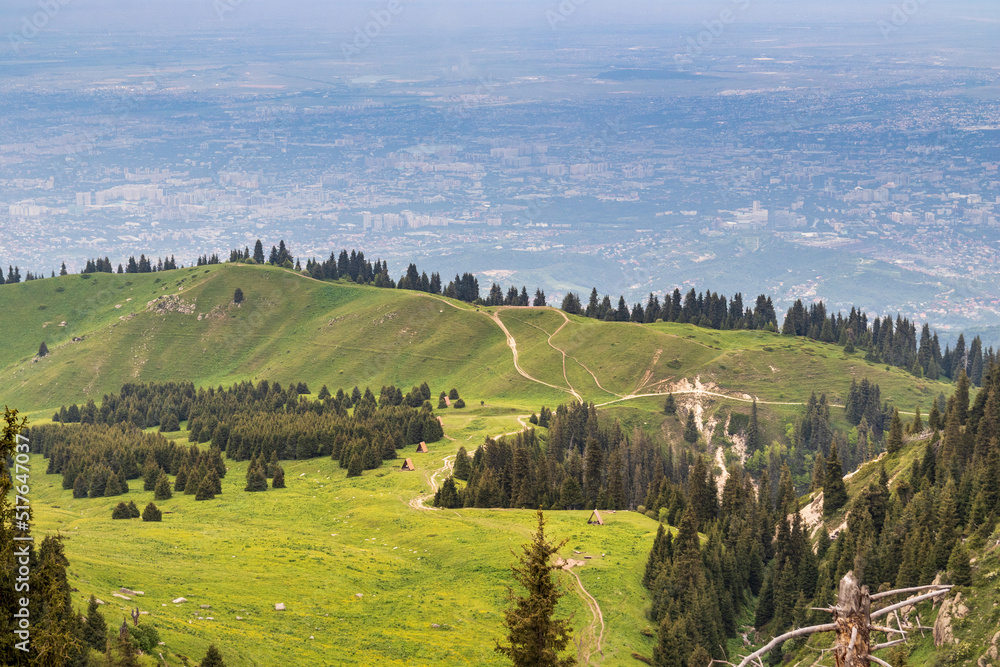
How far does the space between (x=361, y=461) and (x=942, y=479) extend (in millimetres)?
85490

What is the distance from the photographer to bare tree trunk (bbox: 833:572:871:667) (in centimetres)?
1639

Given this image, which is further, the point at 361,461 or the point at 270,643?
the point at 361,461

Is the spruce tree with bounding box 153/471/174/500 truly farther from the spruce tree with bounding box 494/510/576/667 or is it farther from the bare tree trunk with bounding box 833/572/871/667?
the bare tree trunk with bounding box 833/572/871/667

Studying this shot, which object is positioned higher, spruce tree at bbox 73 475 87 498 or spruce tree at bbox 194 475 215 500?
spruce tree at bbox 194 475 215 500

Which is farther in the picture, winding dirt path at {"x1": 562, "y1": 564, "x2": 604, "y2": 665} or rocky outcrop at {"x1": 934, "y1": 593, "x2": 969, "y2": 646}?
winding dirt path at {"x1": 562, "y1": 564, "x2": 604, "y2": 665}

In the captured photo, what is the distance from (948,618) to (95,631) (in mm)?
57440

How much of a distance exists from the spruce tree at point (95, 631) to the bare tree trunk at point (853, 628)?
47.4 metres

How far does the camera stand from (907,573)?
8769 centimetres

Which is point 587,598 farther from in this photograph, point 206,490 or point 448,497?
point 206,490

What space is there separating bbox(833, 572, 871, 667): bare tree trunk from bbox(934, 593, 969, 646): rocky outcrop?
5598 cm

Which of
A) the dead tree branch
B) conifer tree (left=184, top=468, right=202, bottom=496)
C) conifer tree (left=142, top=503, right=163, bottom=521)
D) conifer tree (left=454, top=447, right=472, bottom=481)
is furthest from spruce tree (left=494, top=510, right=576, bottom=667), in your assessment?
conifer tree (left=184, top=468, right=202, bottom=496)

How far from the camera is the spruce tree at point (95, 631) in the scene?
5334 cm

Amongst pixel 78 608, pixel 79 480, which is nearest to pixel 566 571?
pixel 78 608

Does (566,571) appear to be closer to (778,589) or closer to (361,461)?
(778,589)
